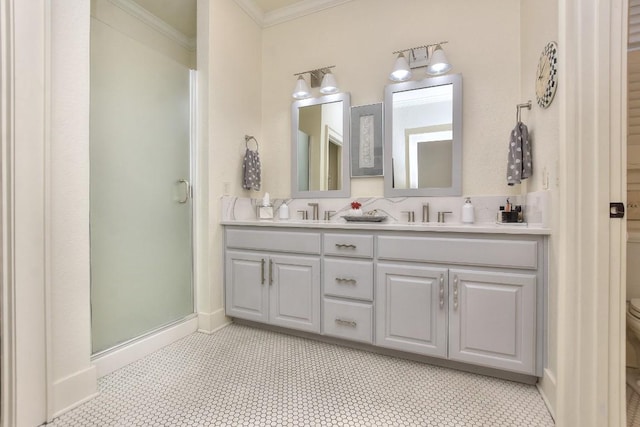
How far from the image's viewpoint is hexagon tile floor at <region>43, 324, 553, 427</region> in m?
1.27

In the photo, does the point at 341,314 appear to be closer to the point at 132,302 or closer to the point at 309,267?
the point at 309,267

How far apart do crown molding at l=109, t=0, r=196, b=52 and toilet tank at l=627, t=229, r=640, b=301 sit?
3.70 m

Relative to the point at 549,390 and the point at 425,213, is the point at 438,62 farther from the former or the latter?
the point at 549,390

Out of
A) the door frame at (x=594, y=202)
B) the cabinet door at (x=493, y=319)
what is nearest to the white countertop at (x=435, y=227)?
the cabinet door at (x=493, y=319)

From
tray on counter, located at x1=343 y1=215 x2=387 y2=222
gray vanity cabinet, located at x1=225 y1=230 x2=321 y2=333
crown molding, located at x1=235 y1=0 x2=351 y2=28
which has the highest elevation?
crown molding, located at x1=235 y1=0 x2=351 y2=28

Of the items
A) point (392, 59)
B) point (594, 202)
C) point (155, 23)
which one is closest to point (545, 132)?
point (594, 202)

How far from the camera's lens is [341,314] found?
1880 millimetres

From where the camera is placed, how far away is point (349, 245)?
186 centimetres

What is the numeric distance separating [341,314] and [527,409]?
1012mm

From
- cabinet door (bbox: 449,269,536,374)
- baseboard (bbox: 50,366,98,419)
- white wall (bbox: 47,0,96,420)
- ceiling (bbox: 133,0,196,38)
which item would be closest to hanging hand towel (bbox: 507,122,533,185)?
cabinet door (bbox: 449,269,536,374)

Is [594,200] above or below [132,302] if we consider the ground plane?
above

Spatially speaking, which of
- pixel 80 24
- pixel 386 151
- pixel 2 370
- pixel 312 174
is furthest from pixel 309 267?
pixel 80 24

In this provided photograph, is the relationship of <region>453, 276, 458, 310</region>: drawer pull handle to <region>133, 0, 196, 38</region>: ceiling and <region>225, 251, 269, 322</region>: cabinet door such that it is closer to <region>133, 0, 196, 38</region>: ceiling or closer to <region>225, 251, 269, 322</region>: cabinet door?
<region>225, 251, 269, 322</region>: cabinet door

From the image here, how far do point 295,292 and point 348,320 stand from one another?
411 millimetres
